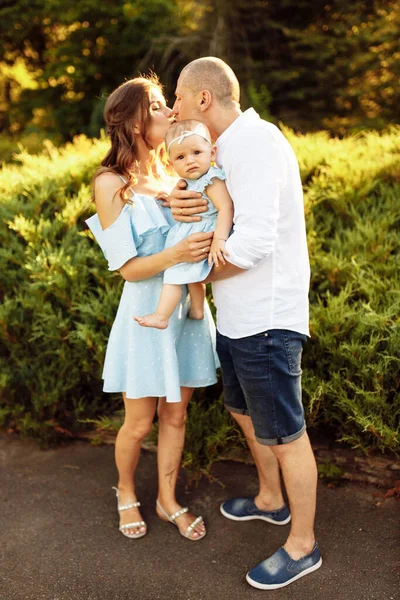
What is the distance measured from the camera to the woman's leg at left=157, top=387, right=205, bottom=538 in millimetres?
3096

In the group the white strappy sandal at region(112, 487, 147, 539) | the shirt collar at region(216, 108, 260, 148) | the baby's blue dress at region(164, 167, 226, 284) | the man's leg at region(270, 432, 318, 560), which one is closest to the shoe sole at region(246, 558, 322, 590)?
the man's leg at region(270, 432, 318, 560)

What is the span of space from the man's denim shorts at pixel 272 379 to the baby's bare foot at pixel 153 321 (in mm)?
306

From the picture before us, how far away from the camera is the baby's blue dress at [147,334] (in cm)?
278

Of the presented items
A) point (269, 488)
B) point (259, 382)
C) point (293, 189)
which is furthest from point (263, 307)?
point (269, 488)

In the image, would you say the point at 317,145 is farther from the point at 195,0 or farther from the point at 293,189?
the point at 195,0

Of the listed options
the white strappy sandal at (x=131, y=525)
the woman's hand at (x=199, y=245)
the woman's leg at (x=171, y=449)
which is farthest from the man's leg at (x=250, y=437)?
the white strappy sandal at (x=131, y=525)

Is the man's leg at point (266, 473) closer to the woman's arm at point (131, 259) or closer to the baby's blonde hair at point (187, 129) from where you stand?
the woman's arm at point (131, 259)

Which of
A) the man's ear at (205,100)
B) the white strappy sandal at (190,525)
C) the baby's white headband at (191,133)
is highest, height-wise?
the man's ear at (205,100)

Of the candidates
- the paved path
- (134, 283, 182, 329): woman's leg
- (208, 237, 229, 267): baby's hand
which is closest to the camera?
(208, 237, 229, 267): baby's hand

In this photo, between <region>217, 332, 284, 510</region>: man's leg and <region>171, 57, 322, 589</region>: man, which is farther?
<region>217, 332, 284, 510</region>: man's leg

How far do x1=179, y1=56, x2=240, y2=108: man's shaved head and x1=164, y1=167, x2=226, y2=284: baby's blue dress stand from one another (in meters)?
0.32

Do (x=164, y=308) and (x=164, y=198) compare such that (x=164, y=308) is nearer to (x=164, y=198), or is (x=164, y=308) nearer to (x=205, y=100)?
(x=164, y=198)

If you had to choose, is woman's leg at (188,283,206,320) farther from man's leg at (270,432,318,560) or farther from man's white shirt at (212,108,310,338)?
man's leg at (270,432,318,560)

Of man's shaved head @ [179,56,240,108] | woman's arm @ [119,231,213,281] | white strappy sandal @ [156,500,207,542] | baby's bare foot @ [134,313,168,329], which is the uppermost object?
man's shaved head @ [179,56,240,108]
